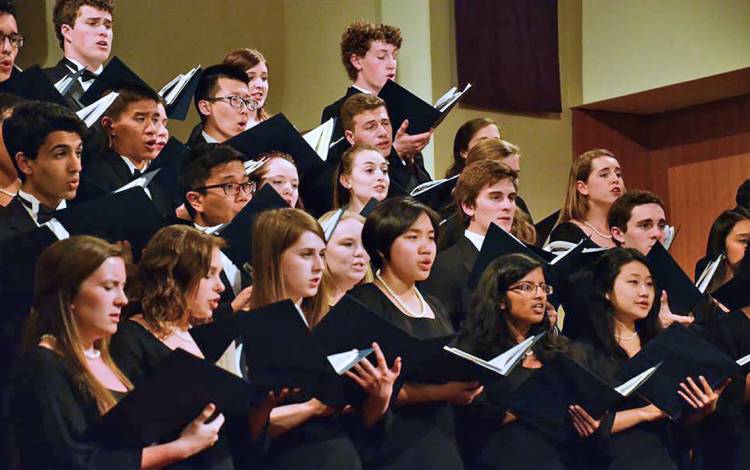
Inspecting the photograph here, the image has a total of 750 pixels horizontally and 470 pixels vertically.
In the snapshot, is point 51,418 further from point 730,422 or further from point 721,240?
point 721,240

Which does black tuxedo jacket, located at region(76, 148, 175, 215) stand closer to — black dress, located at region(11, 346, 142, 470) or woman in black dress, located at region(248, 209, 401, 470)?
woman in black dress, located at region(248, 209, 401, 470)

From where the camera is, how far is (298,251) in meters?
3.00

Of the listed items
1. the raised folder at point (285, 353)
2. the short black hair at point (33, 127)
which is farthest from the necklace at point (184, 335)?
the short black hair at point (33, 127)

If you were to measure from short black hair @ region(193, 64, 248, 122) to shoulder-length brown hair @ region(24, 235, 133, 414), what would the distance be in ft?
6.15

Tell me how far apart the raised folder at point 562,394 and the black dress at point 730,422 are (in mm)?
615

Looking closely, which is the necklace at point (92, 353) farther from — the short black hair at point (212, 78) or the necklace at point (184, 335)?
the short black hair at point (212, 78)

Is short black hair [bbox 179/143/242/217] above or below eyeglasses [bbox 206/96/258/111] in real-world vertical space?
below

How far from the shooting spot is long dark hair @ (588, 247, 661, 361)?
3611mm

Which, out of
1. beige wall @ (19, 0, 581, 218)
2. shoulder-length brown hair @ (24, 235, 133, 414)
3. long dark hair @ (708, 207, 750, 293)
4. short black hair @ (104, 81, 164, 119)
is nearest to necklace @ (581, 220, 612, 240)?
long dark hair @ (708, 207, 750, 293)

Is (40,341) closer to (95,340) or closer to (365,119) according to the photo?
(95,340)

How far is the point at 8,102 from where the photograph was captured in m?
3.45

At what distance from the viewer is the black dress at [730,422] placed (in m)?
3.84

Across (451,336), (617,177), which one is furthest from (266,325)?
(617,177)

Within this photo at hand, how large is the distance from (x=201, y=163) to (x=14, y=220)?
0.69 meters
